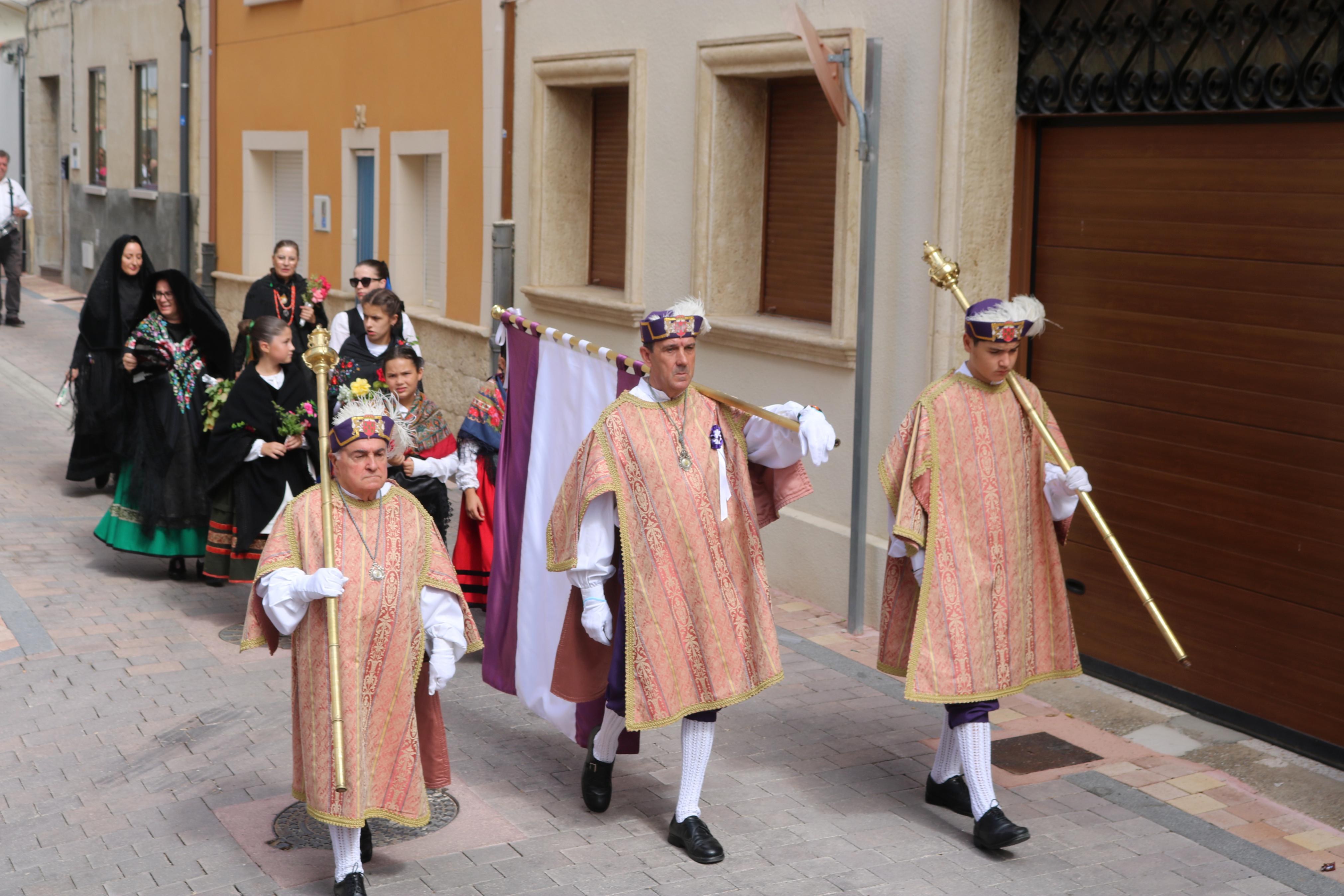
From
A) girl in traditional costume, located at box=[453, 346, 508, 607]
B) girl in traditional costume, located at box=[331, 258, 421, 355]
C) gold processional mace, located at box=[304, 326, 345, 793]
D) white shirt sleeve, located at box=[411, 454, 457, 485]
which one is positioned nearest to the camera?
gold processional mace, located at box=[304, 326, 345, 793]

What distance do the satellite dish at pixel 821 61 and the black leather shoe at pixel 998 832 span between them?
4.12 meters

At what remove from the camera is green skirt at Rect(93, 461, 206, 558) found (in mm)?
9414

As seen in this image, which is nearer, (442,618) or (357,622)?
(357,622)

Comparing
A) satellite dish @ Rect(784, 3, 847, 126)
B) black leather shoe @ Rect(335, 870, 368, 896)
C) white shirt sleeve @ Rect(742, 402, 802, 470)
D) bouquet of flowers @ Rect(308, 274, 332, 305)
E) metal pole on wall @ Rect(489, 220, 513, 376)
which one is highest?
satellite dish @ Rect(784, 3, 847, 126)

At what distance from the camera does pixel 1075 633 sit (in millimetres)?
7711

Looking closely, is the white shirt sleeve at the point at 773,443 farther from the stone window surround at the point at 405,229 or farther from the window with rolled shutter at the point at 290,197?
the window with rolled shutter at the point at 290,197

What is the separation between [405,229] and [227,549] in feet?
21.0

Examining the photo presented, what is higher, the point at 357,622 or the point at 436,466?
the point at 436,466

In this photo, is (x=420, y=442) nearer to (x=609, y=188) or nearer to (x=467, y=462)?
(x=467, y=462)

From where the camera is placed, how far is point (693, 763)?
5.54 m

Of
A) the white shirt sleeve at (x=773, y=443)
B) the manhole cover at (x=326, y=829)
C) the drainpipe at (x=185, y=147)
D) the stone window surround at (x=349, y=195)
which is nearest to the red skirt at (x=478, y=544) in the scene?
the manhole cover at (x=326, y=829)

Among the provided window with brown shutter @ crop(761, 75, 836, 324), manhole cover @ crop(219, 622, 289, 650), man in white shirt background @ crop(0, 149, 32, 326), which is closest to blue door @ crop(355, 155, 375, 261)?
window with brown shutter @ crop(761, 75, 836, 324)

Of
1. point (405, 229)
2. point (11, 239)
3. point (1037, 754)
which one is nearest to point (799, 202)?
point (1037, 754)

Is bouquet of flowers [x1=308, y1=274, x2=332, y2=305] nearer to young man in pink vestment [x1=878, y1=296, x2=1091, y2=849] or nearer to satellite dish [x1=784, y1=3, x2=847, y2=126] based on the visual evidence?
satellite dish [x1=784, y1=3, x2=847, y2=126]
